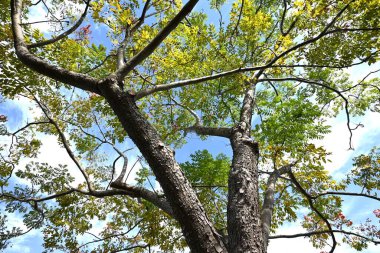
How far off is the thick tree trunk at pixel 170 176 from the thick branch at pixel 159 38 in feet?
0.60

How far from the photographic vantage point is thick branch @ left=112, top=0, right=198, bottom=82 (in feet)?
7.99

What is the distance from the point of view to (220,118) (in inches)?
280

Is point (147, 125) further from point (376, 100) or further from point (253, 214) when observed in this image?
point (376, 100)

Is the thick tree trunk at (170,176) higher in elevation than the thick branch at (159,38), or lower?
lower

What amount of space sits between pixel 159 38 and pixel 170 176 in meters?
1.36

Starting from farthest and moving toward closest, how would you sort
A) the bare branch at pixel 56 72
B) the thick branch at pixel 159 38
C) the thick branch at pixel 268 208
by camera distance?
1. the thick branch at pixel 268 208
2. the bare branch at pixel 56 72
3. the thick branch at pixel 159 38

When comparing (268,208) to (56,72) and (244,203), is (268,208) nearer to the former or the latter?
(244,203)

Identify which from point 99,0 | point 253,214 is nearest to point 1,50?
point 99,0

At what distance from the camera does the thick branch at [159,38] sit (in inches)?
95.9

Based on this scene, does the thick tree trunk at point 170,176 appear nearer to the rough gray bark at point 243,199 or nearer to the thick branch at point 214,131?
the rough gray bark at point 243,199

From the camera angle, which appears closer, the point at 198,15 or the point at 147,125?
the point at 147,125

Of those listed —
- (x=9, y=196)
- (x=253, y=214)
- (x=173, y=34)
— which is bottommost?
(x=253, y=214)

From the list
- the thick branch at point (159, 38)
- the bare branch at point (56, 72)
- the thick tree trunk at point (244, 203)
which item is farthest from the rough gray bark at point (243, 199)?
the bare branch at point (56, 72)

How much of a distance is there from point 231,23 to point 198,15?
1.21m
